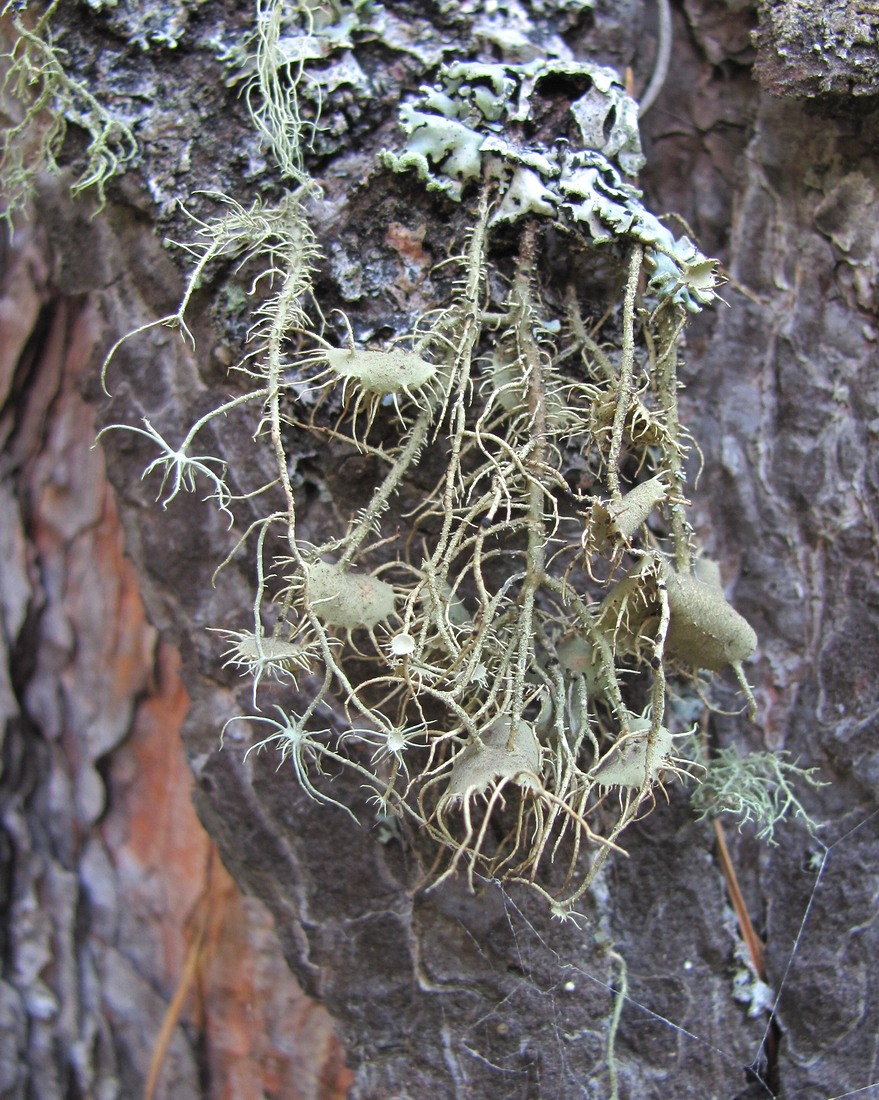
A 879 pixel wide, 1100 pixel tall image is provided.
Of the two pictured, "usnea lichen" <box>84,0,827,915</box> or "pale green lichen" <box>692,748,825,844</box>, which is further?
"pale green lichen" <box>692,748,825,844</box>

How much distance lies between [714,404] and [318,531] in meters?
0.46

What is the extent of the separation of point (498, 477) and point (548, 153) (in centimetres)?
34

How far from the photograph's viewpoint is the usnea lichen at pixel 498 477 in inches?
24.8

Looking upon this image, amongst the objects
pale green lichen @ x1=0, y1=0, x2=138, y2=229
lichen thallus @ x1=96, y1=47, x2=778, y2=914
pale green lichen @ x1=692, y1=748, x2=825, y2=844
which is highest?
pale green lichen @ x1=0, y1=0, x2=138, y2=229

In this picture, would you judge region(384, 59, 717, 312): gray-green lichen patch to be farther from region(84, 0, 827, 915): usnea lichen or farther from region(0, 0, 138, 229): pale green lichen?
region(0, 0, 138, 229): pale green lichen

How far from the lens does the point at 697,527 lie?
33.7 inches

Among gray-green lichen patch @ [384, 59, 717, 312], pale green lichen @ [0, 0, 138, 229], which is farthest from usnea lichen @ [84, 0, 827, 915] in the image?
pale green lichen @ [0, 0, 138, 229]

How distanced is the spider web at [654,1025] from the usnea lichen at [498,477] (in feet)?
0.30

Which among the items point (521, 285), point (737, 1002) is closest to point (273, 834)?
point (737, 1002)

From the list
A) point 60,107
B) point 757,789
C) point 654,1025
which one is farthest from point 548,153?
point 654,1025

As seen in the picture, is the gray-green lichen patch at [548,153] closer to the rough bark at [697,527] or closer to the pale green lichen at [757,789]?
the rough bark at [697,527]

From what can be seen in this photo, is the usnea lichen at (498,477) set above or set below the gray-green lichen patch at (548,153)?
below

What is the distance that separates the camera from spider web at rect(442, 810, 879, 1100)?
2.51ft

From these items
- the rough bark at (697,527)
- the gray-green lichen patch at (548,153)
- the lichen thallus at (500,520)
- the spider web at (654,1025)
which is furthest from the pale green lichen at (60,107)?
the spider web at (654,1025)
